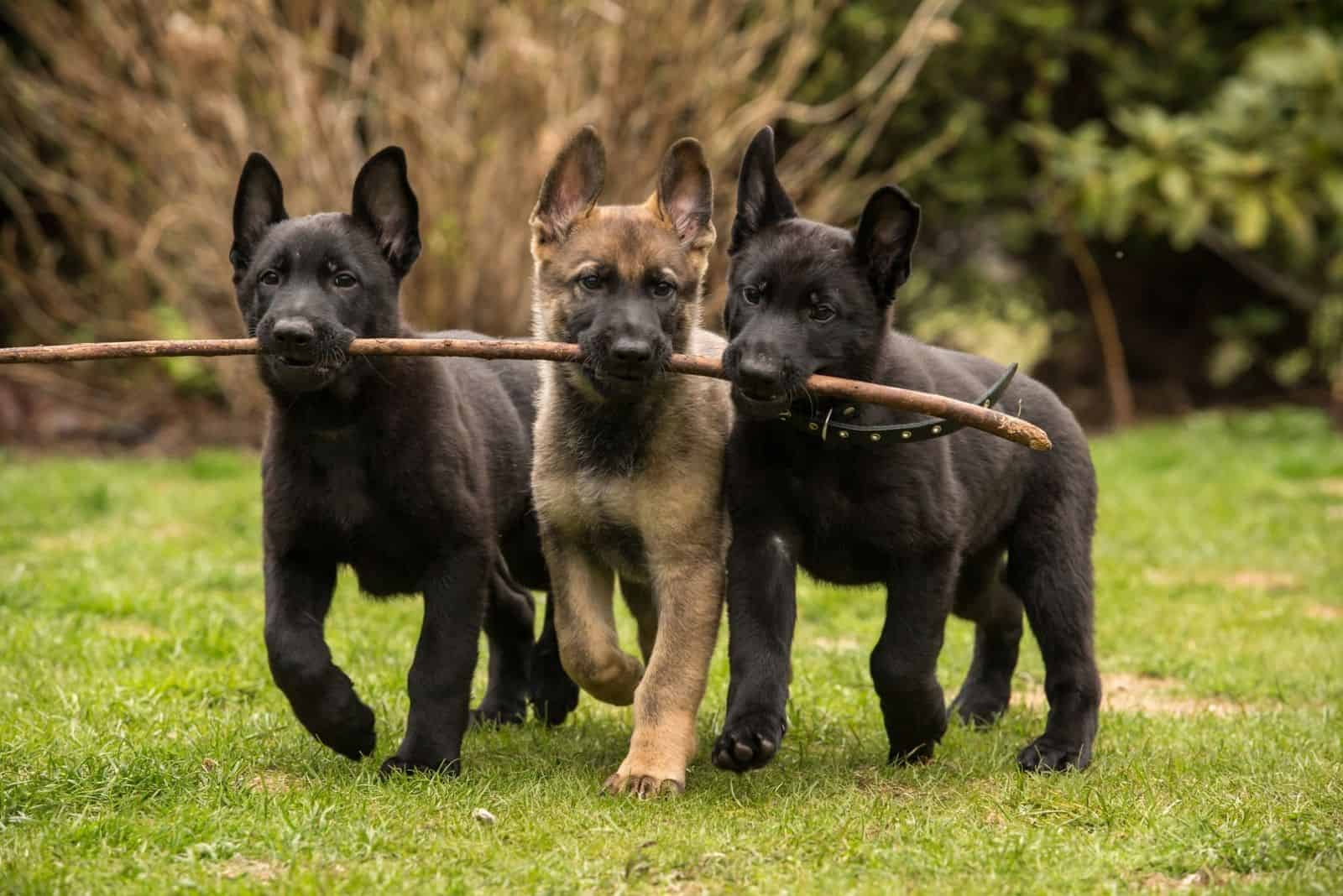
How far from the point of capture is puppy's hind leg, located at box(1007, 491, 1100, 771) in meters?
5.36

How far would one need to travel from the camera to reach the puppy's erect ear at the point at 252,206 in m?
5.12

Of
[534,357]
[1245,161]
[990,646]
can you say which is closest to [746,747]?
[534,357]

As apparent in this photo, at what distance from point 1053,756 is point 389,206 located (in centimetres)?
270

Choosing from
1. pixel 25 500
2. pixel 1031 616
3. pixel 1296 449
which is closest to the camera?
pixel 1031 616

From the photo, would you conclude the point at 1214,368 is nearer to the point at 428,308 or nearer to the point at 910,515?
the point at 428,308

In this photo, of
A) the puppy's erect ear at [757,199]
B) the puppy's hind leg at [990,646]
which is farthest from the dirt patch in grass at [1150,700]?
the puppy's erect ear at [757,199]

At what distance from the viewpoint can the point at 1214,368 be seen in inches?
651

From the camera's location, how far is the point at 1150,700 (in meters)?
6.42

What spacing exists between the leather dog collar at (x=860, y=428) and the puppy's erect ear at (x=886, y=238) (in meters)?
0.41

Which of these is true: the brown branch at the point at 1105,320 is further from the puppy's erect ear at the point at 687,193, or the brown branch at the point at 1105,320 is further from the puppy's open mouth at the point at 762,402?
the puppy's open mouth at the point at 762,402

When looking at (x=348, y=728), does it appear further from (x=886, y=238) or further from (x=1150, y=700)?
(x=1150, y=700)

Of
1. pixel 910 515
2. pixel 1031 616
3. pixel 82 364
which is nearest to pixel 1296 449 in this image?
pixel 1031 616

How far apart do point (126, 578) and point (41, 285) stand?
22.3 feet

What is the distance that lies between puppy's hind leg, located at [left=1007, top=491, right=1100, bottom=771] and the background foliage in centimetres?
599
